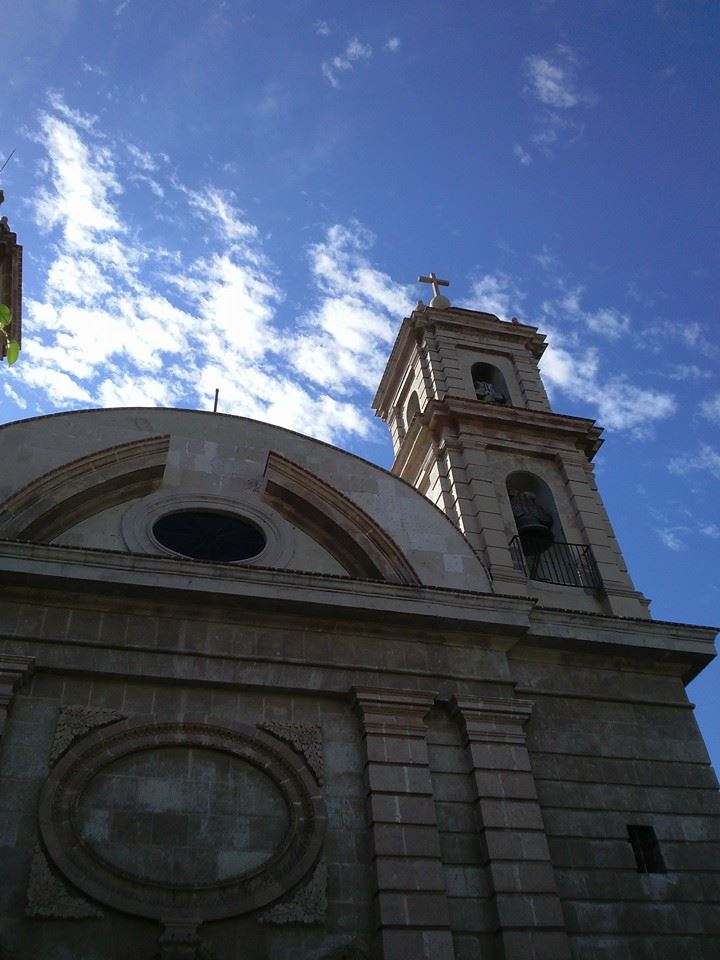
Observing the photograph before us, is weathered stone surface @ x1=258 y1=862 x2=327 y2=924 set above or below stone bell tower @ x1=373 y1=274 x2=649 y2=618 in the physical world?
below

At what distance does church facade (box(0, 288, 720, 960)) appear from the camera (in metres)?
10.4

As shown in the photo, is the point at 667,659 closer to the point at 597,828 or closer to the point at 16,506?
the point at 597,828

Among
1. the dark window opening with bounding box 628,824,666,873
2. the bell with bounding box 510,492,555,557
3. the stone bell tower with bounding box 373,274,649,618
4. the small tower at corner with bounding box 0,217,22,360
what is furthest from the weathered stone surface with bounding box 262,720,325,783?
the small tower at corner with bounding box 0,217,22,360

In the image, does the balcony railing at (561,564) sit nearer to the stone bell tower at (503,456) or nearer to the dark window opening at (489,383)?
the stone bell tower at (503,456)

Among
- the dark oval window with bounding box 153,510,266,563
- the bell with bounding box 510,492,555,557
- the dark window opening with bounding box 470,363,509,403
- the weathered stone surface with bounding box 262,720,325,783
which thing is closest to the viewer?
the weathered stone surface with bounding box 262,720,325,783

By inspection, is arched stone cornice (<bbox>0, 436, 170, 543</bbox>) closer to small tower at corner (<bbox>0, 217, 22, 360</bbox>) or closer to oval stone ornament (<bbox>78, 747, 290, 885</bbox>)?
oval stone ornament (<bbox>78, 747, 290, 885</bbox>)

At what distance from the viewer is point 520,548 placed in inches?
696

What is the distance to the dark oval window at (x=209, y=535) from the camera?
47.8 feet

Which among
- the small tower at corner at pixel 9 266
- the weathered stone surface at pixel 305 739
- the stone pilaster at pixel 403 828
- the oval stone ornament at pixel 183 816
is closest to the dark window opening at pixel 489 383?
the small tower at corner at pixel 9 266

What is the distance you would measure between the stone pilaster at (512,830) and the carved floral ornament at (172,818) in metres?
2.10

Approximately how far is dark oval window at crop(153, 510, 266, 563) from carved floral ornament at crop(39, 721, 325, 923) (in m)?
3.57

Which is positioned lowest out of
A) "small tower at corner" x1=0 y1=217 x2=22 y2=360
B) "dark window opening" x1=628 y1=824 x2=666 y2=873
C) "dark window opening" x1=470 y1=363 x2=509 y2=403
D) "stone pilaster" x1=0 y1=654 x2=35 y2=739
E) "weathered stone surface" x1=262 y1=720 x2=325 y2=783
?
"dark window opening" x1=628 y1=824 x2=666 y2=873

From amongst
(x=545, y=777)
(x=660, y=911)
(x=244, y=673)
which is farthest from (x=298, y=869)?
(x=660, y=911)

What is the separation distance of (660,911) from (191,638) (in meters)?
6.70
